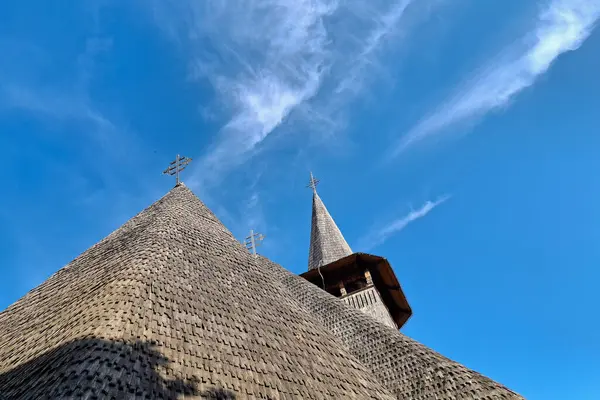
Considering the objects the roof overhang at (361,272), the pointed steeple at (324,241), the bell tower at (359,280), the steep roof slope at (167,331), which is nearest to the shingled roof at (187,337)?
the steep roof slope at (167,331)

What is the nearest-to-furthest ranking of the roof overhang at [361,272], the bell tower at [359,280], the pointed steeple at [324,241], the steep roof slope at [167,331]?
1. the steep roof slope at [167,331]
2. the bell tower at [359,280]
3. the roof overhang at [361,272]
4. the pointed steeple at [324,241]

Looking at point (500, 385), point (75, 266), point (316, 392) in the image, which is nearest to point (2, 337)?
point (75, 266)

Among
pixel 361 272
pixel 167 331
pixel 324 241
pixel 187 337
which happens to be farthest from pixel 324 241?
pixel 167 331

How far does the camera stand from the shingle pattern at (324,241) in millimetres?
18094

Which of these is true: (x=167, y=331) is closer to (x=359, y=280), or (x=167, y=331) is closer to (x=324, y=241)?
(x=359, y=280)

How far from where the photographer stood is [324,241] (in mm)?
19297

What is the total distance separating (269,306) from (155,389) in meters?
2.66

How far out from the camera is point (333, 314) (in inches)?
319

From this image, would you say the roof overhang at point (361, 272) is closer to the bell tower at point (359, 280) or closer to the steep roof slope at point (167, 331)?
the bell tower at point (359, 280)

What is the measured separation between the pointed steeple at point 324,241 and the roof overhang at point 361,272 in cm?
169

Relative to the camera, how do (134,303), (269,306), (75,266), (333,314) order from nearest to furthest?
(134,303), (269,306), (75,266), (333,314)

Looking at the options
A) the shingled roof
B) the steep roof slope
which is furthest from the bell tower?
the steep roof slope

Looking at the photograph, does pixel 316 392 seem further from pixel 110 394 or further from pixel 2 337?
pixel 2 337

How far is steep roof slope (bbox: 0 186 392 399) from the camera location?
331 cm
